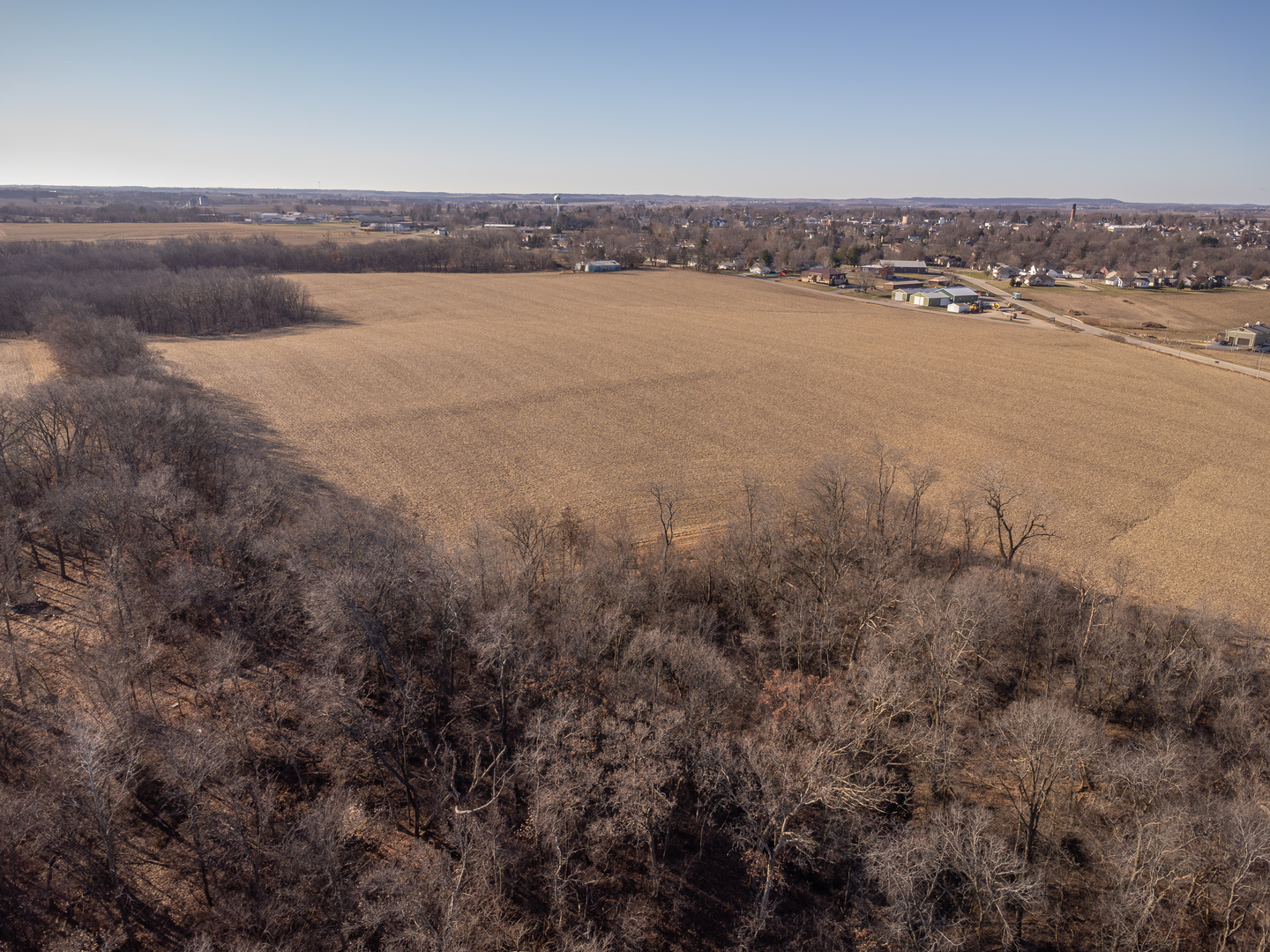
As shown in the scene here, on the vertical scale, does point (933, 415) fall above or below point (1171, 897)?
above

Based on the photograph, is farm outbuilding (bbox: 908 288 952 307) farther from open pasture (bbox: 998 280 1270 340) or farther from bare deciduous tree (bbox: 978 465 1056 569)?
bare deciduous tree (bbox: 978 465 1056 569)

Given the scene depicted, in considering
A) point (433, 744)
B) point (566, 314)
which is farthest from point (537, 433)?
point (566, 314)

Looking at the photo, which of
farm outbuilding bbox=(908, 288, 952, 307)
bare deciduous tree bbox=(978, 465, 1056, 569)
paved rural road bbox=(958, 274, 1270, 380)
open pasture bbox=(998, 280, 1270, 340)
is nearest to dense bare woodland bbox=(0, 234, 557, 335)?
bare deciduous tree bbox=(978, 465, 1056, 569)

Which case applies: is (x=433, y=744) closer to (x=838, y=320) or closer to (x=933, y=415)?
(x=933, y=415)

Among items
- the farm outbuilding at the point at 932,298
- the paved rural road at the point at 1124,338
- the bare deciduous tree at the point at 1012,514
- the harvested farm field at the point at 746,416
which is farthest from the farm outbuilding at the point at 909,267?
the bare deciduous tree at the point at 1012,514

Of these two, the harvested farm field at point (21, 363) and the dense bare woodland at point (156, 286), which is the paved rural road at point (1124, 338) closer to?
the dense bare woodland at point (156, 286)

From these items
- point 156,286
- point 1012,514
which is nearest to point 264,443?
point 1012,514
